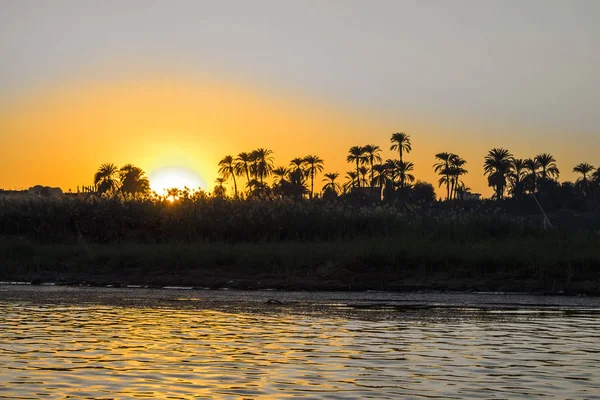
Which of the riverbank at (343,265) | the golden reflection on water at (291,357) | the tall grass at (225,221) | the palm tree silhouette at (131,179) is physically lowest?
the golden reflection on water at (291,357)

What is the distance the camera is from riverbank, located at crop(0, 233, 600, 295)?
33281 mm

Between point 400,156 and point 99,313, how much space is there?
115710 millimetres

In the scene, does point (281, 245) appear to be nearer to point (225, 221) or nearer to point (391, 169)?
point (225, 221)

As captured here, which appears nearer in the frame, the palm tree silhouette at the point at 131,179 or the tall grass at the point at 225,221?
the tall grass at the point at 225,221

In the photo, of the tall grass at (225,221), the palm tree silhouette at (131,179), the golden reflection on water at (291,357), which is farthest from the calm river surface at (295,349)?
the palm tree silhouette at (131,179)

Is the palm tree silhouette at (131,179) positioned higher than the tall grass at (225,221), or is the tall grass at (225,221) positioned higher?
the palm tree silhouette at (131,179)

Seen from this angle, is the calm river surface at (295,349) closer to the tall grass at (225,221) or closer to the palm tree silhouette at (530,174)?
the tall grass at (225,221)

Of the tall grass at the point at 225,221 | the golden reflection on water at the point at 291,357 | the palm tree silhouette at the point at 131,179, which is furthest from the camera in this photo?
the palm tree silhouette at the point at 131,179

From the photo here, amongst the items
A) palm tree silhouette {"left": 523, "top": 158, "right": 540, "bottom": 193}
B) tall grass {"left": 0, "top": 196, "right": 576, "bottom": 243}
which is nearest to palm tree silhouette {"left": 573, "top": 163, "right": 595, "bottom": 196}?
palm tree silhouette {"left": 523, "top": 158, "right": 540, "bottom": 193}

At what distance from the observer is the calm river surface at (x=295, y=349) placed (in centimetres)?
1242

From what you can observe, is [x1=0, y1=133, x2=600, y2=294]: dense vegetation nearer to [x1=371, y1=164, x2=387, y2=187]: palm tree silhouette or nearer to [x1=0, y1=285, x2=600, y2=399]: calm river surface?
[x1=0, y1=285, x2=600, y2=399]: calm river surface

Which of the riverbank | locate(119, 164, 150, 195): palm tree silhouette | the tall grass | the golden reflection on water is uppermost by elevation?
locate(119, 164, 150, 195): palm tree silhouette

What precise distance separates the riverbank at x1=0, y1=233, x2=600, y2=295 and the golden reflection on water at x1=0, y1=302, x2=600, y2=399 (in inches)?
439

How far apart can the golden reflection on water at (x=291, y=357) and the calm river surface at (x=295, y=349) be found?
0.08 feet
